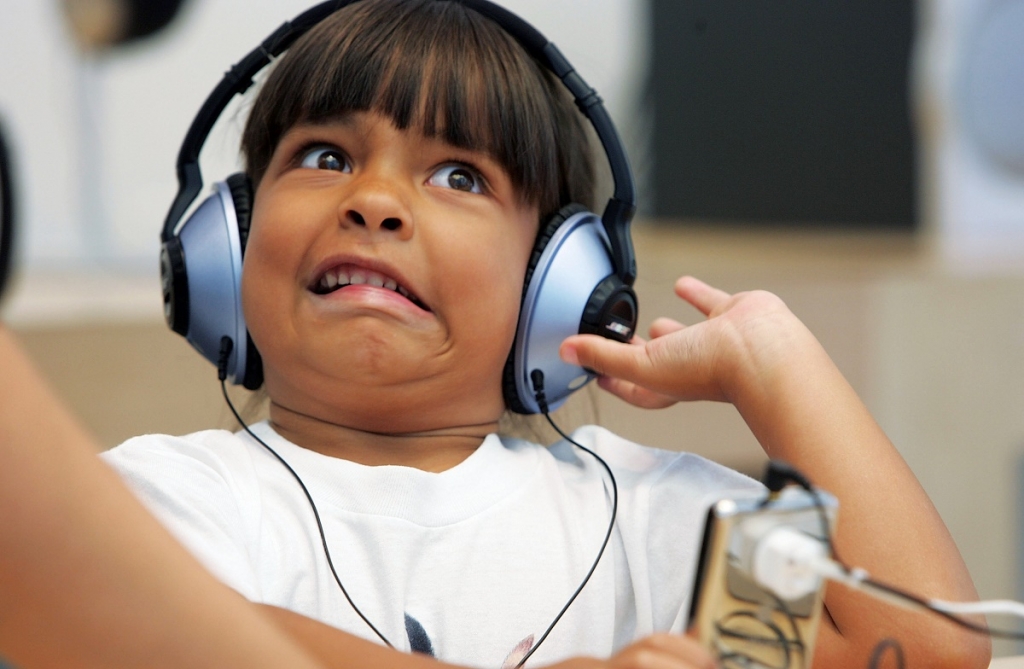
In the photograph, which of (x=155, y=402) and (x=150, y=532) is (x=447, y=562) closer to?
(x=150, y=532)

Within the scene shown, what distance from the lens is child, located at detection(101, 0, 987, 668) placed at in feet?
2.37

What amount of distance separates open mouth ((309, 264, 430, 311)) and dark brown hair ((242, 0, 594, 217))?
A: 0.12m

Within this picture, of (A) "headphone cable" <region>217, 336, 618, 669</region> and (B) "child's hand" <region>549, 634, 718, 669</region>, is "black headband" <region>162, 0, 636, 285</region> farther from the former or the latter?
(B) "child's hand" <region>549, 634, 718, 669</region>

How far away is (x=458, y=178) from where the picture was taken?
846 millimetres

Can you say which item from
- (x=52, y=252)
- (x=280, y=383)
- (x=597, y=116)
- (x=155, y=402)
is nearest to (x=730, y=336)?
(x=597, y=116)

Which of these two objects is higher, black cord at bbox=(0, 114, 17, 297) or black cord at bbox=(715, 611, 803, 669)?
black cord at bbox=(0, 114, 17, 297)

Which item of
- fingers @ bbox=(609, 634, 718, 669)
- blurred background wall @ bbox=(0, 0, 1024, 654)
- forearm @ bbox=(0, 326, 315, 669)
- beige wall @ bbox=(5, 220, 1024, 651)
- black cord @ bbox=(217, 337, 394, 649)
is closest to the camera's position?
forearm @ bbox=(0, 326, 315, 669)

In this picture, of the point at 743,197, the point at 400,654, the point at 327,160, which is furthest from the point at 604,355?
the point at 743,197

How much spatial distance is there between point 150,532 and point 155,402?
114 centimetres

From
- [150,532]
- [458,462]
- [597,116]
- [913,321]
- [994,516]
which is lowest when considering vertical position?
[994,516]

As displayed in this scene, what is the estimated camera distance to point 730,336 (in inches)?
32.4

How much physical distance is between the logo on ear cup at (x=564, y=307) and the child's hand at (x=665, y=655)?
A: 1.33 feet

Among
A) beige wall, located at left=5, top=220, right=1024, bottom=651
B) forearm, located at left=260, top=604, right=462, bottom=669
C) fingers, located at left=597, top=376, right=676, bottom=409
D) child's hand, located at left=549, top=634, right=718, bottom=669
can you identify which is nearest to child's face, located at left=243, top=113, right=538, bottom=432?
fingers, located at left=597, top=376, right=676, bottom=409

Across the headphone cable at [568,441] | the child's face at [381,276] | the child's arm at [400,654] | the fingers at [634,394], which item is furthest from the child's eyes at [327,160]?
the child's arm at [400,654]
